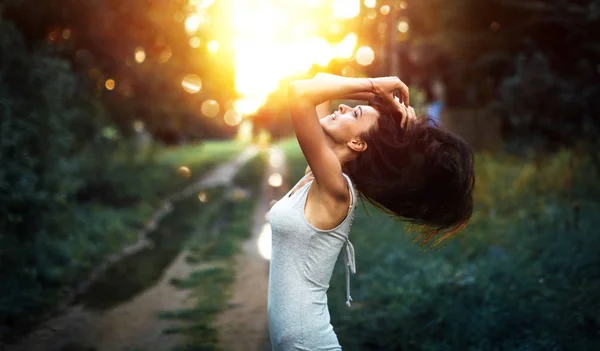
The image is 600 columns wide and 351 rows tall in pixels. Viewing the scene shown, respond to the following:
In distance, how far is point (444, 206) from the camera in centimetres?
268

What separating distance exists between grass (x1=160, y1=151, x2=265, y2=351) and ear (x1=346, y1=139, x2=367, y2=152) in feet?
12.4

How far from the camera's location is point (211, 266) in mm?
9812

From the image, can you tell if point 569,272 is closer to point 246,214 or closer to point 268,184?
point 246,214

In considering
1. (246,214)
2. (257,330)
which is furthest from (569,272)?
(246,214)

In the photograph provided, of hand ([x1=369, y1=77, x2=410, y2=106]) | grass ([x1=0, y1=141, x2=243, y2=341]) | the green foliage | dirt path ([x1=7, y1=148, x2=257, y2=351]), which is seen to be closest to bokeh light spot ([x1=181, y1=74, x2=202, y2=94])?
grass ([x1=0, y1=141, x2=243, y2=341])

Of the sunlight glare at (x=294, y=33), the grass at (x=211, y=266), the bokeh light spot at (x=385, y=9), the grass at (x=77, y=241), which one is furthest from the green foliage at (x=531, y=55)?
the grass at (x=77, y=241)

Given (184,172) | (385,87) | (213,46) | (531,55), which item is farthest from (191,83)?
(385,87)

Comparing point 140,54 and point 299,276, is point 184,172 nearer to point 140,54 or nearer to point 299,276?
point 140,54

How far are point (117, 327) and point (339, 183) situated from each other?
4999 millimetres

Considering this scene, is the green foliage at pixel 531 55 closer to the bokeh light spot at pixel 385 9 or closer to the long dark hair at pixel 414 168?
the bokeh light spot at pixel 385 9

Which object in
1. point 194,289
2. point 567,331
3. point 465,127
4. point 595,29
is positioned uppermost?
point 465,127

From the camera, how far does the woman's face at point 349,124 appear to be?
8.38ft

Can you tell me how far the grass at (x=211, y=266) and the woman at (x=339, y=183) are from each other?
3.54m

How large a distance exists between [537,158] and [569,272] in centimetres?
880
